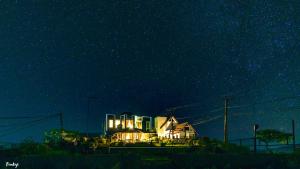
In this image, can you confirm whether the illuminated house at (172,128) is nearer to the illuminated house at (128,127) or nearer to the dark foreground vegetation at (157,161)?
the illuminated house at (128,127)

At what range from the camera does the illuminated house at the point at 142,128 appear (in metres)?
54.4

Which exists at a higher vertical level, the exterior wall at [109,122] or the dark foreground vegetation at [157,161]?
the exterior wall at [109,122]

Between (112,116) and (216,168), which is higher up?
(112,116)

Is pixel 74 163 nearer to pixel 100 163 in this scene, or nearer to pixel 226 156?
pixel 100 163

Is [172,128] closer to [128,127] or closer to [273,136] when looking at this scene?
[128,127]

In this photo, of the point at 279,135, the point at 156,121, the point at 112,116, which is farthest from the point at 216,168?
the point at 156,121

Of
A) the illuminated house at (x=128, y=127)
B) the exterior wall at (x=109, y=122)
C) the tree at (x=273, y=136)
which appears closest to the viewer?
the tree at (x=273, y=136)

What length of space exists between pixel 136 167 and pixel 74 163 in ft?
12.3

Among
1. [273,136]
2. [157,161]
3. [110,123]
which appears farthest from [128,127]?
[157,161]

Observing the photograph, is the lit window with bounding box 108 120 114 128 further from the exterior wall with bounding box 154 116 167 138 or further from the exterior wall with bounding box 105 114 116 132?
the exterior wall with bounding box 154 116 167 138

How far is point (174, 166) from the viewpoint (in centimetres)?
2400

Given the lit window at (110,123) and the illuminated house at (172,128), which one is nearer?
the lit window at (110,123)

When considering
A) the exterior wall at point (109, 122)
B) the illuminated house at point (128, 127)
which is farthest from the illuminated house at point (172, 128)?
the exterior wall at point (109, 122)

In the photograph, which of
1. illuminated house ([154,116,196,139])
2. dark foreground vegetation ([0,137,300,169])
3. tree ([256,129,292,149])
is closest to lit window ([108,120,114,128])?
illuminated house ([154,116,196,139])
